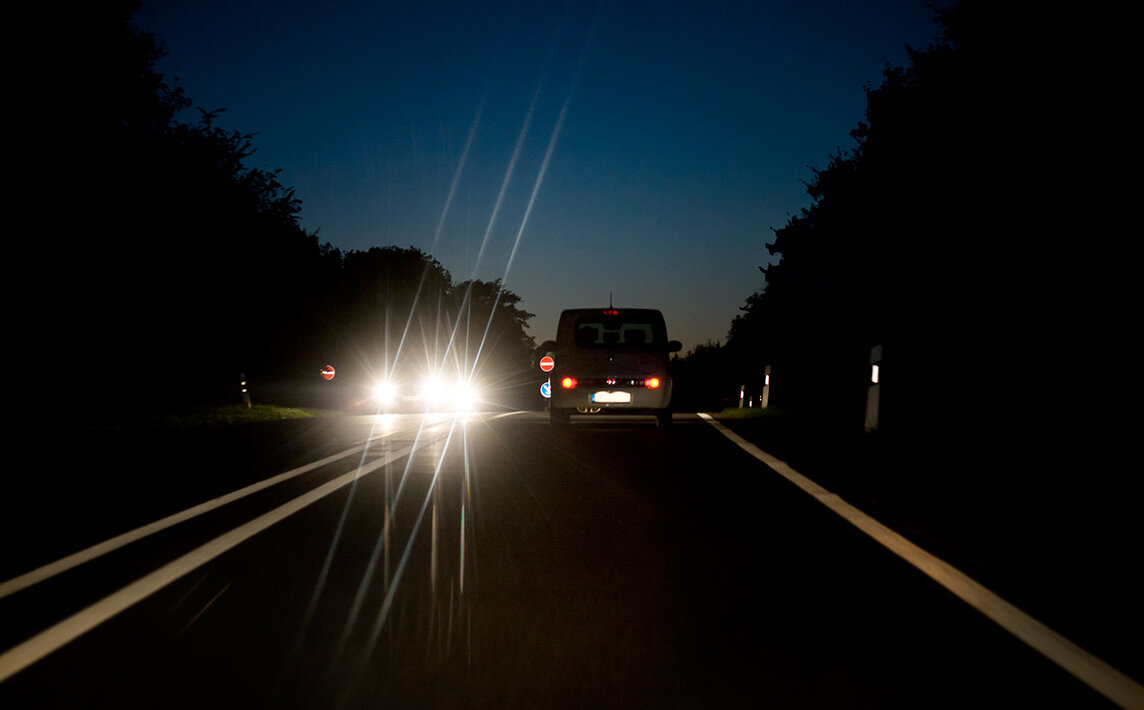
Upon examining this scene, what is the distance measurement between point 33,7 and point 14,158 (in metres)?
2.88

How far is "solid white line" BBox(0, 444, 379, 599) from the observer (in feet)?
17.9

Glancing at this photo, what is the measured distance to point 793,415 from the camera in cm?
2277

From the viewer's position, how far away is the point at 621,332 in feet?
59.2

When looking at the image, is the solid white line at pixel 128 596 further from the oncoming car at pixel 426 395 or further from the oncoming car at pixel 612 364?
the oncoming car at pixel 426 395

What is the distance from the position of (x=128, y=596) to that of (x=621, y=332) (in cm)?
1330

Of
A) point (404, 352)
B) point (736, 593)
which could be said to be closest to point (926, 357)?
point (736, 593)

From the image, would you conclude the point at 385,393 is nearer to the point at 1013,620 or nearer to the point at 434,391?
the point at 434,391

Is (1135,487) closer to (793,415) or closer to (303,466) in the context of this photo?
(303,466)

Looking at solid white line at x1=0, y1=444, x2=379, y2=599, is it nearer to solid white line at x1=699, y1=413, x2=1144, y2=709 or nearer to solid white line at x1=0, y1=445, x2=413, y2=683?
solid white line at x1=0, y1=445, x2=413, y2=683

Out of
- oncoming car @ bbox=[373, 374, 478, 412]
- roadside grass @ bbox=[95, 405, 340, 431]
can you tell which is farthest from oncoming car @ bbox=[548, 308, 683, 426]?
oncoming car @ bbox=[373, 374, 478, 412]

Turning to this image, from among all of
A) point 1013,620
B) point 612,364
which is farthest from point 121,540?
point 612,364

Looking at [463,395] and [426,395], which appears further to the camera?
[463,395]

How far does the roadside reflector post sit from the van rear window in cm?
349

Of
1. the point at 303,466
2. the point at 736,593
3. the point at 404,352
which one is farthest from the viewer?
the point at 404,352
